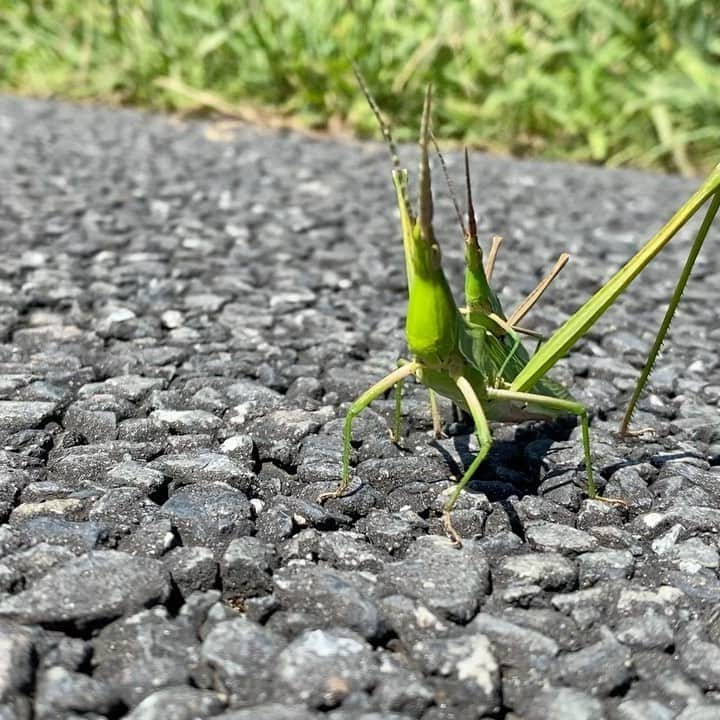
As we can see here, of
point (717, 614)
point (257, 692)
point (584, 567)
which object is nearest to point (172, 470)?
point (257, 692)

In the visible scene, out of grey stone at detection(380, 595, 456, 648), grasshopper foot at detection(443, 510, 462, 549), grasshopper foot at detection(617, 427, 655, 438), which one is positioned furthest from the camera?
grasshopper foot at detection(617, 427, 655, 438)

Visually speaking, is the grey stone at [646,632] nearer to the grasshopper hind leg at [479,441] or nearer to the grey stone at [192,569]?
the grasshopper hind leg at [479,441]

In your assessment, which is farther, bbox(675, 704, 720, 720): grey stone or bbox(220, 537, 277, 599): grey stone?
bbox(220, 537, 277, 599): grey stone

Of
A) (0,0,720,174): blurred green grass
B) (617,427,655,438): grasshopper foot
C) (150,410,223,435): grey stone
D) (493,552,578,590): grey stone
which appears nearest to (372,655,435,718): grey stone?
(493,552,578,590): grey stone

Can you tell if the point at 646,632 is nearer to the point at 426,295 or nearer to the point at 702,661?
the point at 702,661

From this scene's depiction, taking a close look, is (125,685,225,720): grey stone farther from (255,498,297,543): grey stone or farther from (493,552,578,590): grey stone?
(493,552,578,590): grey stone

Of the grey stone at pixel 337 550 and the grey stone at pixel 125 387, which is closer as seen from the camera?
the grey stone at pixel 337 550

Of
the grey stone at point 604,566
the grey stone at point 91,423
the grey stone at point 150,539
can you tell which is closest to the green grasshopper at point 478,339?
the grey stone at point 604,566
